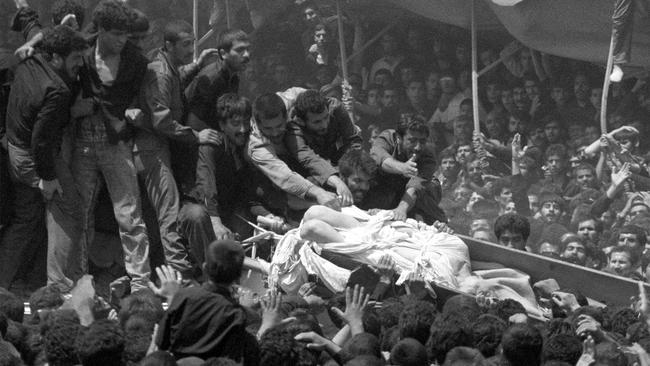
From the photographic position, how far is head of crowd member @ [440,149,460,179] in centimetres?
1958

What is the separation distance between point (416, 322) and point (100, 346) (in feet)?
5.84

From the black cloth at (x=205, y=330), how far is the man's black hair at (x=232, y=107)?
145 inches

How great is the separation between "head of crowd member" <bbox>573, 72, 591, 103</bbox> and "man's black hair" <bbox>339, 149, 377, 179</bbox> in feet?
19.3

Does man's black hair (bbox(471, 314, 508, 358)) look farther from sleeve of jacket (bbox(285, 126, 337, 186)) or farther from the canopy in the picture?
the canopy

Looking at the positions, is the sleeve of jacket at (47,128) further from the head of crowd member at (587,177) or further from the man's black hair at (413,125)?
the head of crowd member at (587,177)

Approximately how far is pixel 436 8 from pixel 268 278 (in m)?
7.93

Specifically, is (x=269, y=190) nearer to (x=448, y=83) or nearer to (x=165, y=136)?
(x=165, y=136)

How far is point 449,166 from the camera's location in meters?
19.6

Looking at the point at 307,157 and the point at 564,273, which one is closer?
the point at 564,273

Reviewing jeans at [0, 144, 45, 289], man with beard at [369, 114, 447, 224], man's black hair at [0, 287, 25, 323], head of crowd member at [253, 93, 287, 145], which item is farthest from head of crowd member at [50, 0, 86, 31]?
man's black hair at [0, 287, 25, 323]

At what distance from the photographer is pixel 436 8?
20.8 metres

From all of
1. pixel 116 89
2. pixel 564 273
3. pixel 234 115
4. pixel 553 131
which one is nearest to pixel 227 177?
pixel 234 115

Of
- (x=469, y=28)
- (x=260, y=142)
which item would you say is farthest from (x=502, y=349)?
(x=469, y=28)

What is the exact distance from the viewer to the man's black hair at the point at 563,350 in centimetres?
1008
